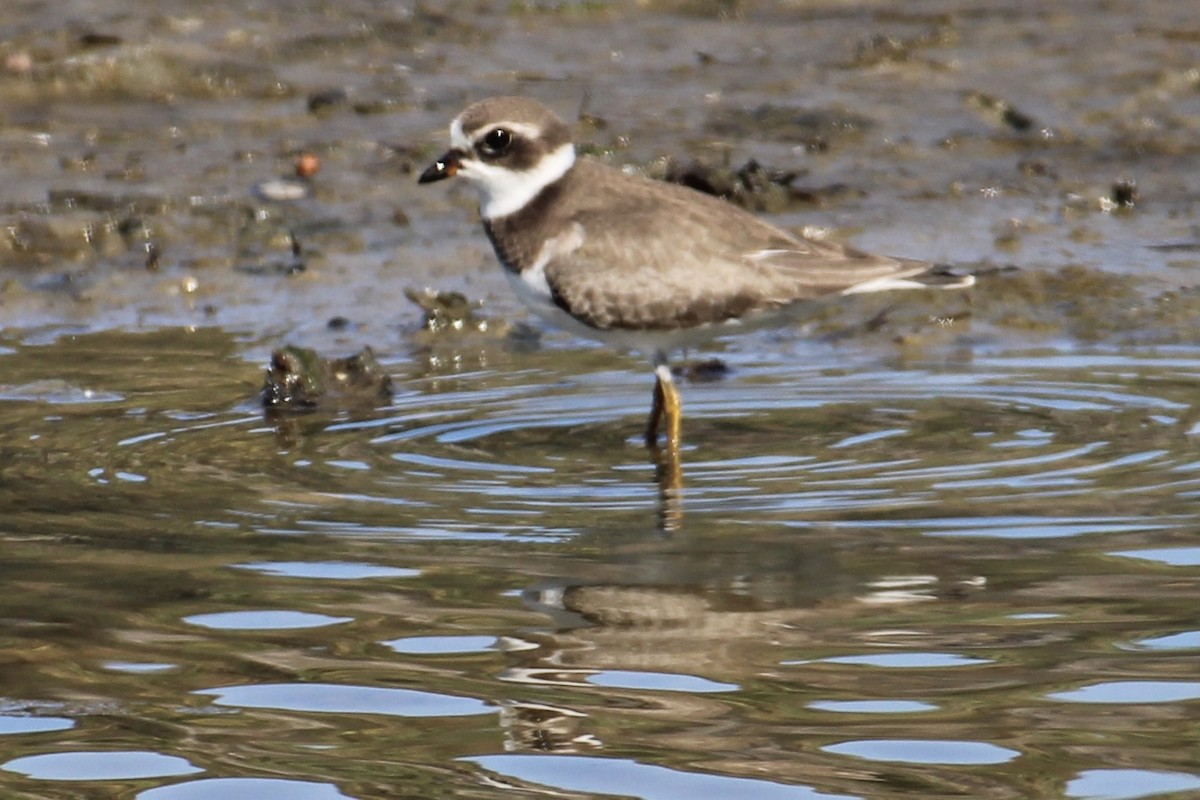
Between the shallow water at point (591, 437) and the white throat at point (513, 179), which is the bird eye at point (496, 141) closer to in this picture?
the white throat at point (513, 179)

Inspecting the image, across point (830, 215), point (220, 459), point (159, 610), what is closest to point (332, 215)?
point (830, 215)

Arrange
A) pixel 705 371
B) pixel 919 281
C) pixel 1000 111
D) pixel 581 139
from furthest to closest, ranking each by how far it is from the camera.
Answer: pixel 1000 111
pixel 581 139
pixel 705 371
pixel 919 281

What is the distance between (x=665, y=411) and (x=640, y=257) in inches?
25.6

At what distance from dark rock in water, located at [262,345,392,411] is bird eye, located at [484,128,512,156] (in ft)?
Result: 3.69

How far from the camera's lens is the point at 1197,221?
1126 centimetres

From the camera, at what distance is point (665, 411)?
831cm

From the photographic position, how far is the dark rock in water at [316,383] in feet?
28.7

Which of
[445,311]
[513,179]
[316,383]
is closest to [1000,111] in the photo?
[445,311]

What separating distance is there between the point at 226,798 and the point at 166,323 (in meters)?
5.91

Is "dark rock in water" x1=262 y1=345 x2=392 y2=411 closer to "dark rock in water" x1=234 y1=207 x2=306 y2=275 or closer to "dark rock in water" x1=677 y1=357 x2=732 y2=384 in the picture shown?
"dark rock in water" x1=677 y1=357 x2=732 y2=384

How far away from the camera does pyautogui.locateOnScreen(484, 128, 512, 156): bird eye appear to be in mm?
8484

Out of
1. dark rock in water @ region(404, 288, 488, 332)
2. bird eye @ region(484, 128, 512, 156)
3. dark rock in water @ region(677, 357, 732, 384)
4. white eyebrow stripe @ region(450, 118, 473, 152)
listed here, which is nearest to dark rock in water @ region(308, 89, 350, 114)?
dark rock in water @ region(404, 288, 488, 332)

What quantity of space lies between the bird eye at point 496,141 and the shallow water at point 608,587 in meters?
1.07

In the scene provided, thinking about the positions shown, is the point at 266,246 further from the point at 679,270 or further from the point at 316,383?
the point at 679,270
